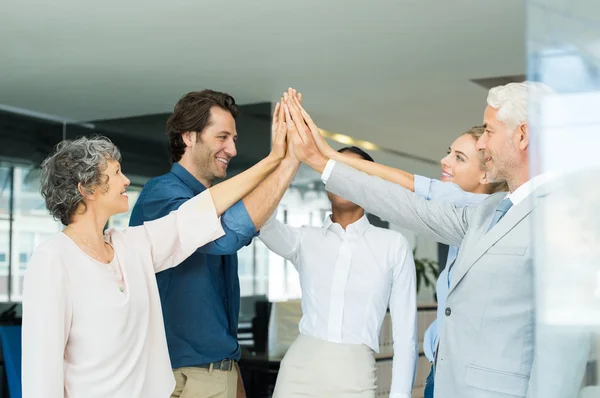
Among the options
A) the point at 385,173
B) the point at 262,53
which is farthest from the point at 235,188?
the point at 262,53

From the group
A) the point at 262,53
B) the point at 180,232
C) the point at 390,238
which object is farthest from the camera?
the point at 262,53

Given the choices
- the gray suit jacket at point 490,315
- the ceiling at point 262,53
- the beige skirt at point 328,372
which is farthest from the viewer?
the ceiling at point 262,53

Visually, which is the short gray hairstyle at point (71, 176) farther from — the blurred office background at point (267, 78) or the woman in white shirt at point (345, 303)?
the blurred office background at point (267, 78)

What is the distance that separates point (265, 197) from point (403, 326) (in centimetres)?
87

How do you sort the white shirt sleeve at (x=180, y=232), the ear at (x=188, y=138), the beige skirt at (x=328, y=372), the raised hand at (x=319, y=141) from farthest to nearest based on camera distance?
the ear at (x=188, y=138), the beige skirt at (x=328, y=372), the raised hand at (x=319, y=141), the white shirt sleeve at (x=180, y=232)

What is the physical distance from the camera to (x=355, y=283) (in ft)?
10.5

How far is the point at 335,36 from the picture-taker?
4.64 m

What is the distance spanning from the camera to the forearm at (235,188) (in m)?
2.67

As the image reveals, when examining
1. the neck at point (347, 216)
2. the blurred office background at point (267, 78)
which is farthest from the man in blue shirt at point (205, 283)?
the blurred office background at point (267, 78)

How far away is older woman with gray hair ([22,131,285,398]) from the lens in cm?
224

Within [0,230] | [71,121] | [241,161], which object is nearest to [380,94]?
[241,161]

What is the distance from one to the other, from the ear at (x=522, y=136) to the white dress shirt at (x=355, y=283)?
1079mm

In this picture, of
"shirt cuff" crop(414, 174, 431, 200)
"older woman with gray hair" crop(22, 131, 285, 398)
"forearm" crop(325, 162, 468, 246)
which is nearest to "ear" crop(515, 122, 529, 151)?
"forearm" crop(325, 162, 468, 246)

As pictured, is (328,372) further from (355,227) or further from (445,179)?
(445,179)
